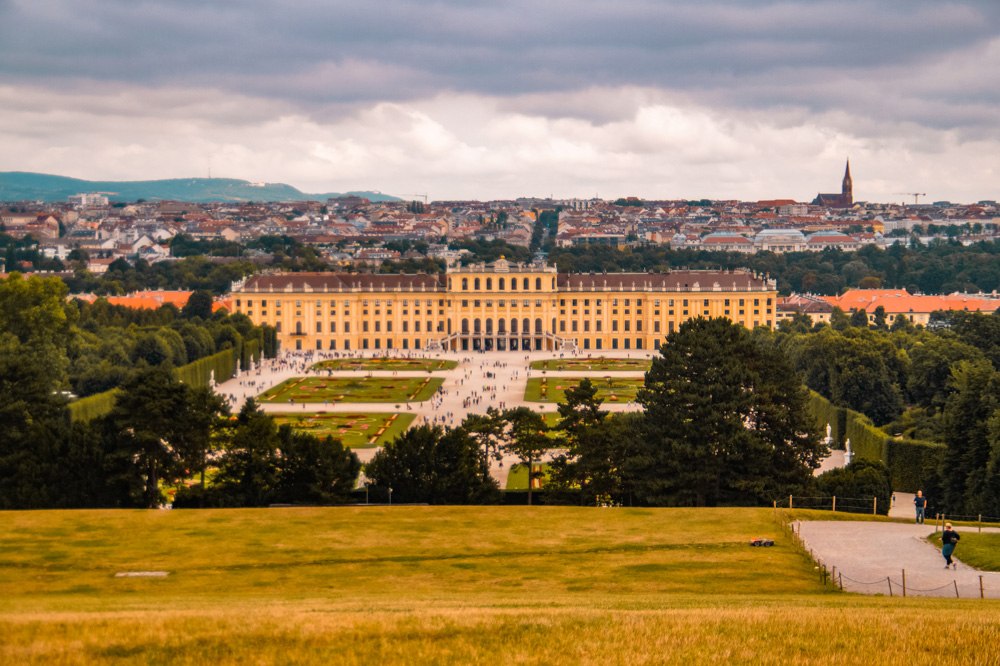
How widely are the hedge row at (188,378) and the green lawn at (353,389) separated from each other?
4211 millimetres

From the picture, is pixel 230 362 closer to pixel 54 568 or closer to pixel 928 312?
pixel 54 568

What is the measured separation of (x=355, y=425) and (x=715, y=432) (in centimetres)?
2702

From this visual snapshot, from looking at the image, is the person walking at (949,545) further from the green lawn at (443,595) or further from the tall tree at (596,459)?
Answer: the tall tree at (596,459)

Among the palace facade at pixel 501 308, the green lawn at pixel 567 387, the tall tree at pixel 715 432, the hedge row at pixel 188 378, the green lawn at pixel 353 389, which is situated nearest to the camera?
the tall tree at pixel 715 432

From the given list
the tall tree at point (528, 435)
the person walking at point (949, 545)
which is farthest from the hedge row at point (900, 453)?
the person walking at point (949, 545)

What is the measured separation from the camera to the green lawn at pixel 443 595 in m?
12.8

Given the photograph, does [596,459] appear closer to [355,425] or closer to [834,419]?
[834,419]

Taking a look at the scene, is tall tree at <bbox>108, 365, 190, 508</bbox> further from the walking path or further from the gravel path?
the gravel path

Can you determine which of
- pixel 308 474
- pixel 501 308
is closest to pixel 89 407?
pixel 308 474

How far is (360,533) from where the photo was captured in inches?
923

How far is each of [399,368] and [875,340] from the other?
37.0m

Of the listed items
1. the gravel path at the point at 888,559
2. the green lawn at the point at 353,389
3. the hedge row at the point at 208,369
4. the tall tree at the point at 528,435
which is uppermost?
the gravel path at the point at 888,559

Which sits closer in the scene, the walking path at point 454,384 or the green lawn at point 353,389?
the walking path at point 454,384

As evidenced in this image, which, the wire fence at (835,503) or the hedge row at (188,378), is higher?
the wire fence at (835,503)
